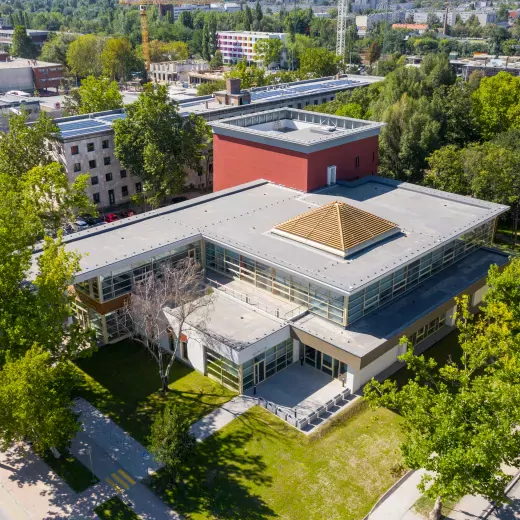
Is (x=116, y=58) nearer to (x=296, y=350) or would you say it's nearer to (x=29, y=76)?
(x=29, y=76)

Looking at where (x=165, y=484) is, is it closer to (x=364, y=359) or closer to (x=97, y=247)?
(x=364, y=359)

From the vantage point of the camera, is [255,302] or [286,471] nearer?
[286,471]

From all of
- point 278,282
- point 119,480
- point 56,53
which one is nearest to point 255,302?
point 278,282

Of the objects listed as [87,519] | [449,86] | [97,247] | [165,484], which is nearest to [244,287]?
[97,247]

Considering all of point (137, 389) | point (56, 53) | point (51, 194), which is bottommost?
point (137, 389)

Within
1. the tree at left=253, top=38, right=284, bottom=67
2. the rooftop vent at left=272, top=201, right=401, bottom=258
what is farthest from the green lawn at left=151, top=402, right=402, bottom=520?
the tree at left=253, top=38, right=284, bottom=67

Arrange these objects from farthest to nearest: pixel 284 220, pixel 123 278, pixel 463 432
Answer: pixel 284 220 → pixel 123 278 → pixel 463 432

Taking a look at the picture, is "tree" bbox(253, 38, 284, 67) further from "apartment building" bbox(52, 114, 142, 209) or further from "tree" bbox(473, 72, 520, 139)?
"apartment building" bbox(52, 114, 142, 209)
